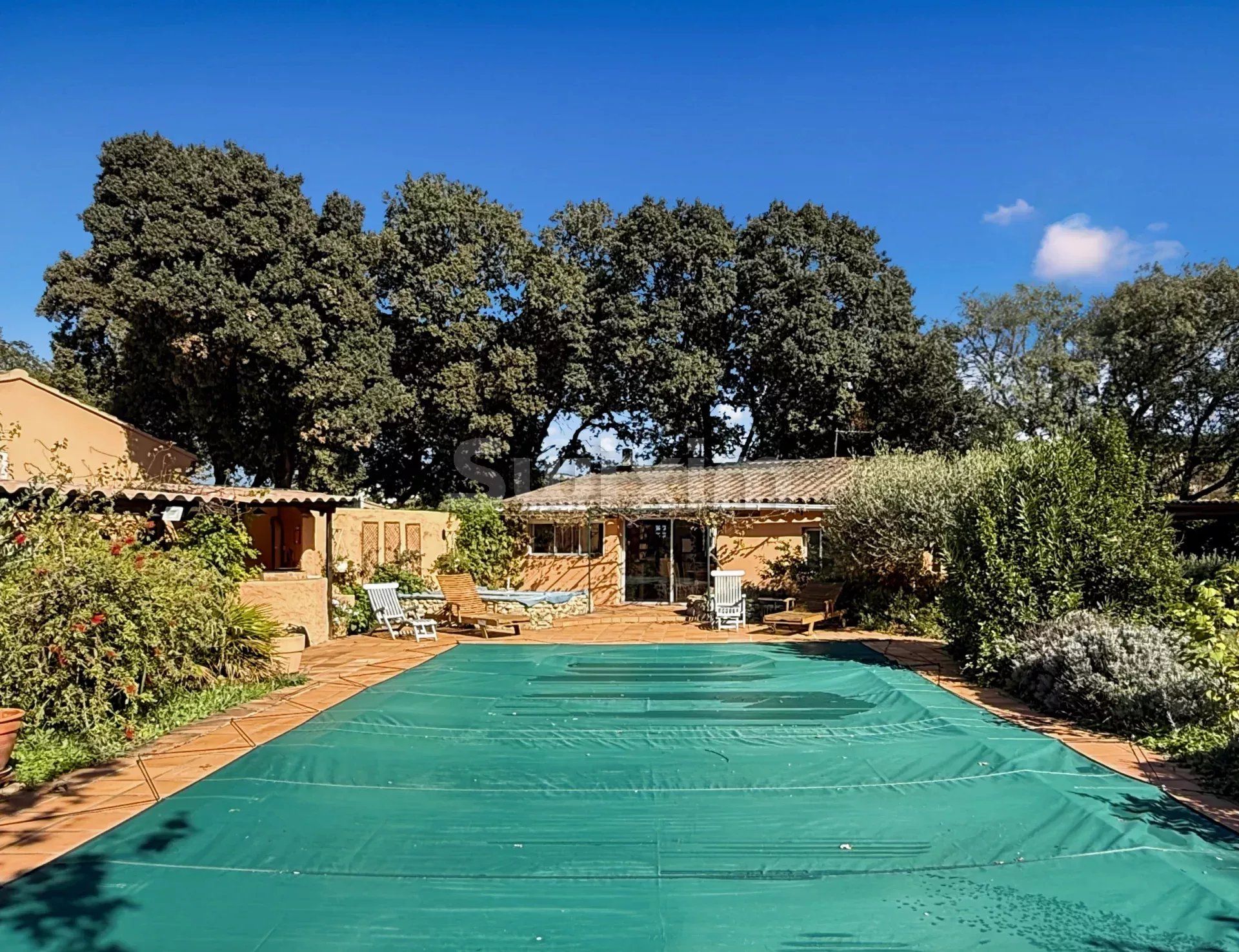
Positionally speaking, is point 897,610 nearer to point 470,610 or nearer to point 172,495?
point 470,610

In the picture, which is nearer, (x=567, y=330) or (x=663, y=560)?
(x=663, y=560)

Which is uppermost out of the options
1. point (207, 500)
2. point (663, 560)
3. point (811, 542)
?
point (207, 500)

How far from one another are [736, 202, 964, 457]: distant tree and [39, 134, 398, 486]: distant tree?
1274cm

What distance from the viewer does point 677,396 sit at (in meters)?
26.9

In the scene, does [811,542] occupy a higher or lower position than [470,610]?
higher

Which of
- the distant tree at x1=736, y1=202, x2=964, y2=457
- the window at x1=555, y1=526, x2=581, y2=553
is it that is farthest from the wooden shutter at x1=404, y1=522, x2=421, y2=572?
the distant tree at x1=736, y1=202, x2=964, y2=457

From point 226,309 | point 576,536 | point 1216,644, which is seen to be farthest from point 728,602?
point 226,309

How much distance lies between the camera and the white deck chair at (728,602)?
52.2ft

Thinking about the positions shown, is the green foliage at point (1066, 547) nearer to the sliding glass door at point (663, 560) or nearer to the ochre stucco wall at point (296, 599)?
the ochre stucco wall at point (296, 599)

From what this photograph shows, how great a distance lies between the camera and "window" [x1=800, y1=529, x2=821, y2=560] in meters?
18.6

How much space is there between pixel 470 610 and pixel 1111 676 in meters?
10.9

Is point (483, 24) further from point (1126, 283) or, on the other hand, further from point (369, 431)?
point (1126, 283)

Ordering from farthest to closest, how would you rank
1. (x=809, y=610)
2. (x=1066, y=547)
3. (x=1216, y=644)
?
(x=809, y=610)
(x=1066, y=547)
(x=1216, y=644)

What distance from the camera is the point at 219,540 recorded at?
36.1 ft
